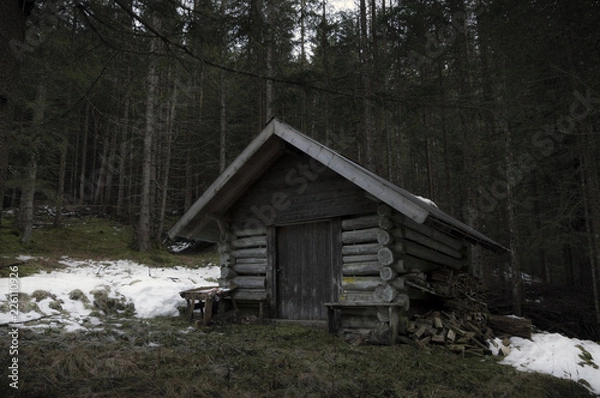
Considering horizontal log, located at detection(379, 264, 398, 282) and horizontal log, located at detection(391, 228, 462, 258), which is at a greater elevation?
horizontal log, located at detection(391, 228, 462, 258)

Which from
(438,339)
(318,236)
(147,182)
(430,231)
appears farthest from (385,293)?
(147,182)

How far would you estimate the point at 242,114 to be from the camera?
24.5 metres

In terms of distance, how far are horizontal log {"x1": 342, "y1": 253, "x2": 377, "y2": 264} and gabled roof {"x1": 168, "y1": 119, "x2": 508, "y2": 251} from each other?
150cm

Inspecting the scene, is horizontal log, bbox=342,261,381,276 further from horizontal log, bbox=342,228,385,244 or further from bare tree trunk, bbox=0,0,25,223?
bare tree trunk, bbox=0,0,25,223

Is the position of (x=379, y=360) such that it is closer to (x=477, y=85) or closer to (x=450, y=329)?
(x=450, y=329)

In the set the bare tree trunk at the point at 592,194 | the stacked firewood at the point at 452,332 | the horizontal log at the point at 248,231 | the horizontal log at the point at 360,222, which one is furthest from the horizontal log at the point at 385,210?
the bare tree trunk at the point at 592,194

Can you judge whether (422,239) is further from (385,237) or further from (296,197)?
(296,197)

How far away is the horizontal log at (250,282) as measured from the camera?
33.4 feet

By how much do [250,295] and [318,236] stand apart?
2.43 m

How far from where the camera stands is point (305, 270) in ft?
31.9

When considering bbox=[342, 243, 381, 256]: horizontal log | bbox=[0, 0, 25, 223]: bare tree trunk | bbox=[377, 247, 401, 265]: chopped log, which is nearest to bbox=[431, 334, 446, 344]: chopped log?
bbox=[377, 247, 401, 265]: chopped log

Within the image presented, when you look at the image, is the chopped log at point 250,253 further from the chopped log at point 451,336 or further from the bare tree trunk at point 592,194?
the bare tree trunk at point 592,194

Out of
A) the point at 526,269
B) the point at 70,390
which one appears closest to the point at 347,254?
the point at 70,390

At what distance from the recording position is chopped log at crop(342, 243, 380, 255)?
8369 mm
